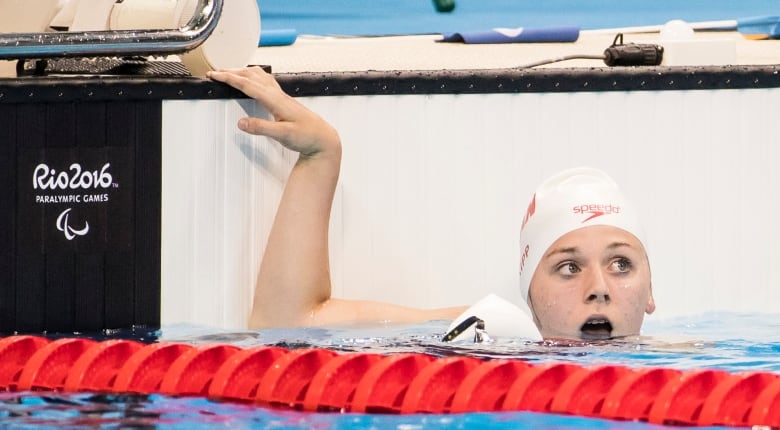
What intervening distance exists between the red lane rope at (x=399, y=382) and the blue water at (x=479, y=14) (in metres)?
4.37

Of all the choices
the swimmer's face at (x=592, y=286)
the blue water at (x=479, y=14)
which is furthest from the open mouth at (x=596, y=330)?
the blue water at (x=479, y=14)

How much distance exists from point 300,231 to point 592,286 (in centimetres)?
77

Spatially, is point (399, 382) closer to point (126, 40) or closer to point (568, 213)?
point (568, 213)

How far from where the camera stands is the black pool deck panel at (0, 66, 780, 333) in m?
3.33

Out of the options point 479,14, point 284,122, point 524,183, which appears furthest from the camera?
point 479,14

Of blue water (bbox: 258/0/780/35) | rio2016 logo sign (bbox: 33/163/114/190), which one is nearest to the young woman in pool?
rio2016 logo sign (bbox: 33/163/114/190)

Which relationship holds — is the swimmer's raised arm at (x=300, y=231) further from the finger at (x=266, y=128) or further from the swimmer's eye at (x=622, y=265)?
the swimmer's eye at (x=622, y=265)

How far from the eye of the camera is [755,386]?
7.89 feet

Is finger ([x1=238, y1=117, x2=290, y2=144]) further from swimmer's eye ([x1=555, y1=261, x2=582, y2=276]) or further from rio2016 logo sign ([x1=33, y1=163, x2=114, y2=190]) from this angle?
swimmer's eye ([x1=555, y1=261, x2=582, y2=276])

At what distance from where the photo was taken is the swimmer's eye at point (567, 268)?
10.0ft

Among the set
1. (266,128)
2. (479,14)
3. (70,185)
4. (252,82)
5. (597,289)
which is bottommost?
(597,289)

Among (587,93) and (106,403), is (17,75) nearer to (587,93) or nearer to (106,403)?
(106,403)

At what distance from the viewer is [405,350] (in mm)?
3016

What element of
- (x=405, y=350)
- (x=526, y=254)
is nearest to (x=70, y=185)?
(x=405, y=350)
